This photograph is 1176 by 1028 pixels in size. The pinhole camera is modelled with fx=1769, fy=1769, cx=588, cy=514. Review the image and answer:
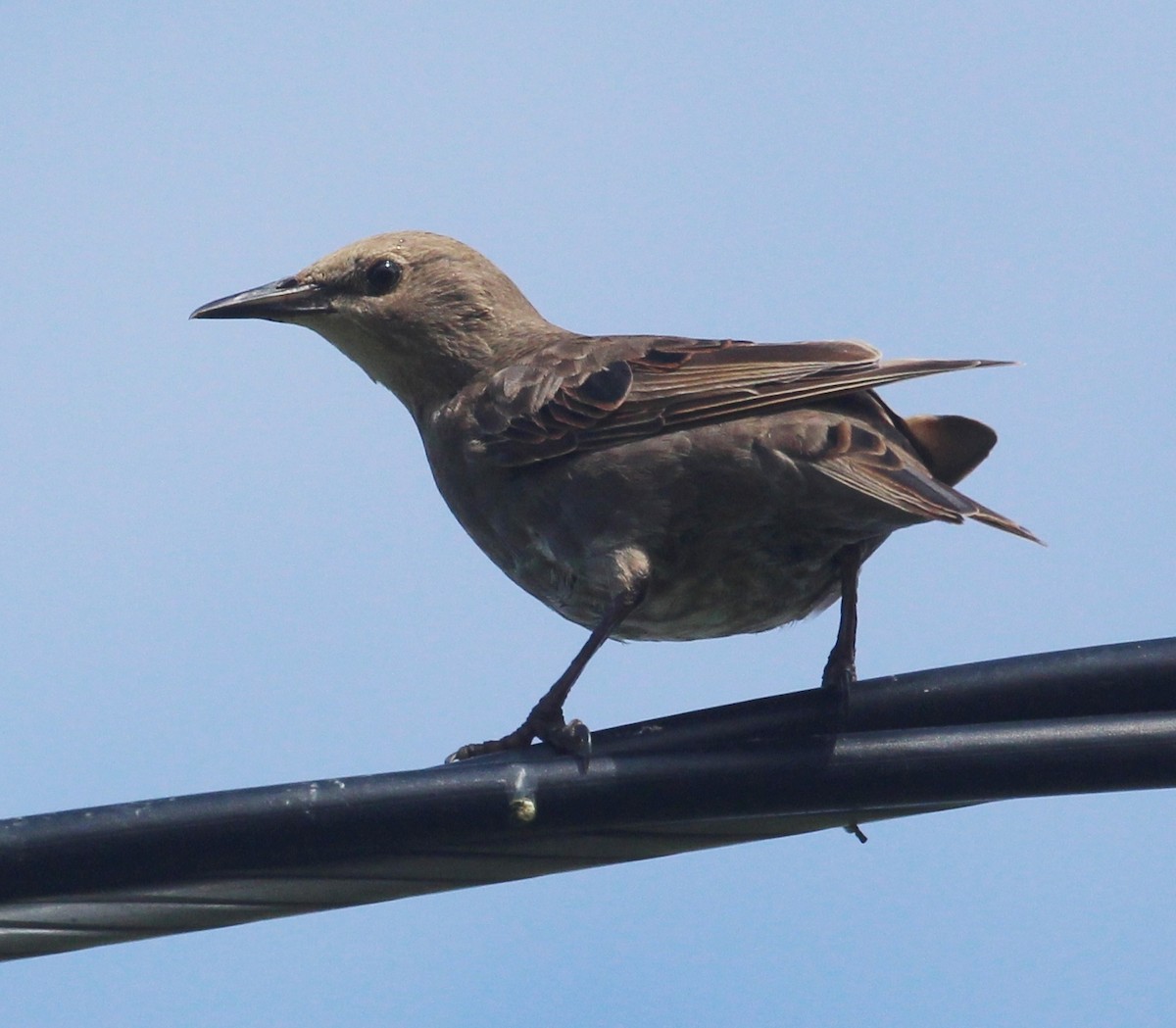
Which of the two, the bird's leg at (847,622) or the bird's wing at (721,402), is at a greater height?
the bird's wing at (721,402)

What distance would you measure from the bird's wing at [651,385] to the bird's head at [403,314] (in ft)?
2.00

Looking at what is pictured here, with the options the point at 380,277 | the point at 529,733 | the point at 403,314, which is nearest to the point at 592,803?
the point at 529,733

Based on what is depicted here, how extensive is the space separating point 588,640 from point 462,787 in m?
2.59

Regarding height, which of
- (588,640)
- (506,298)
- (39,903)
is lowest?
(39,903)

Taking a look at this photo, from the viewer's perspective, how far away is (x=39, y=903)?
3.60 meters

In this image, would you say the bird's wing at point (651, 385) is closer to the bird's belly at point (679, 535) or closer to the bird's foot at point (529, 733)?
the bird's belly at point (679, 535)

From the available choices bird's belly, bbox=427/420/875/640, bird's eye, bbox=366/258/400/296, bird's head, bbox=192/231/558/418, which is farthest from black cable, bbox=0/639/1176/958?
bird's eye, bbox=366/258/400/296

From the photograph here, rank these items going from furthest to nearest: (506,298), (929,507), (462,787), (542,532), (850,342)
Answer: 1. (506,298)
2. (542,532)
3. (850,342)
4. (929,507)
5. (462,787)

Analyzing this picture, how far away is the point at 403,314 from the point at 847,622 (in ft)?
9.14

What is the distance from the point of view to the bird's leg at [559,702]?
5.94 metres

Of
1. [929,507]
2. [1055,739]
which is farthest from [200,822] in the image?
[929,507]

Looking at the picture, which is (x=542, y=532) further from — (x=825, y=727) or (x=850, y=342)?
(x=825, y=727)

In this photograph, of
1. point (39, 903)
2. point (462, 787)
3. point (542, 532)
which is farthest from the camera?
point (542, 532)

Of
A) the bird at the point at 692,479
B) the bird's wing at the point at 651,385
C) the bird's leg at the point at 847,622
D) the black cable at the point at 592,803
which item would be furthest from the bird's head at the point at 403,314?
the black cable at the point at 592,803
